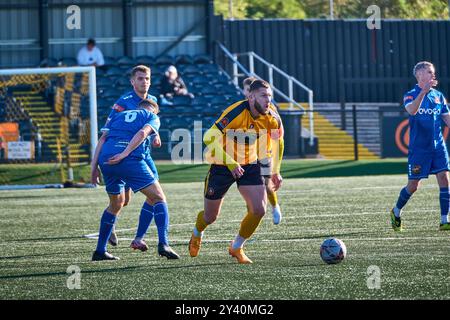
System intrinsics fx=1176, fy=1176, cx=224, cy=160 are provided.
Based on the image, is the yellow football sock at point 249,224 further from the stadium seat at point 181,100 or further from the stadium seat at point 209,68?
the stadium seat at point 209,68

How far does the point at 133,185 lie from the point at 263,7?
37.7 m

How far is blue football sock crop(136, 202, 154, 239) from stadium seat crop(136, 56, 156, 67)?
2042 centimetres

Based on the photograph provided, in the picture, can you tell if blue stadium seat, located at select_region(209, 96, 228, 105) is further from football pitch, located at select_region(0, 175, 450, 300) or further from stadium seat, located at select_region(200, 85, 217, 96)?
football pitch, located at select_region(0, 175, 450, 300)

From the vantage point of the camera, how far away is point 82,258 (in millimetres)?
11555

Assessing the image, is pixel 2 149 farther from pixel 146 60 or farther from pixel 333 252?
pixel 333 252

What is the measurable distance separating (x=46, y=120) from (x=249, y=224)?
1653 cm

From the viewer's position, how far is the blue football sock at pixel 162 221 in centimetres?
1127

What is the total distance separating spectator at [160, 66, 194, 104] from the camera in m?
29.4

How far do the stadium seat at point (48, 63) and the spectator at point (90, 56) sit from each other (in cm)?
123

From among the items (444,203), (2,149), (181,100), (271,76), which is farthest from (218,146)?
(271,76)

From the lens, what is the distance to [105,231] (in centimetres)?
1144

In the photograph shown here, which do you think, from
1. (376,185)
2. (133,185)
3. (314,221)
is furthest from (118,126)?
(376,185)

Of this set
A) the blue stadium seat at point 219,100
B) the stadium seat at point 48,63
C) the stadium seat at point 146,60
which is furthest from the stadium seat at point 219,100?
the stadium seat at point 48,63
